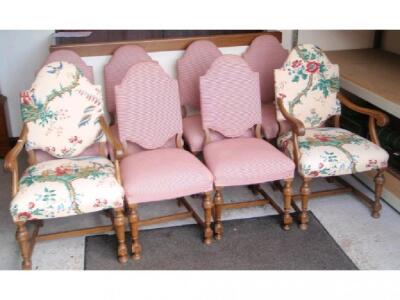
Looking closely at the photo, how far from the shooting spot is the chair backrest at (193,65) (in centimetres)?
301

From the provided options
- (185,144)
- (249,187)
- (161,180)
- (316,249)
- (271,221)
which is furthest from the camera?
(249,187)

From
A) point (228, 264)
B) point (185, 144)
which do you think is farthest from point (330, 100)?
point (228, 264)

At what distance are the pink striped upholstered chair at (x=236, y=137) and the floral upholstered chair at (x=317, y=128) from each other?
12 centimetres

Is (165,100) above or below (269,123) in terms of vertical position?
above

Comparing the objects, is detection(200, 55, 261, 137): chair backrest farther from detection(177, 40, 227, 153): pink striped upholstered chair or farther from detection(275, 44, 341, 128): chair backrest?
detection(177, 40, 227, 153): pink striped upholstered chair

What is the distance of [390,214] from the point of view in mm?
2779

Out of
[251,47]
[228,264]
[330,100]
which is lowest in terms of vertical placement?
[228,264]

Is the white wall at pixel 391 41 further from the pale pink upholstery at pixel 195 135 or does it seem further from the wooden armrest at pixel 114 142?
the wooden armrest at pixel 114 142

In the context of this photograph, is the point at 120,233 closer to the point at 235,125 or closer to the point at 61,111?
the point at 61,111

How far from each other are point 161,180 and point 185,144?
669 mm

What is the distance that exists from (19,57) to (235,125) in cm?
189

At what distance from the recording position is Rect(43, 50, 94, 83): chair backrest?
2.74m

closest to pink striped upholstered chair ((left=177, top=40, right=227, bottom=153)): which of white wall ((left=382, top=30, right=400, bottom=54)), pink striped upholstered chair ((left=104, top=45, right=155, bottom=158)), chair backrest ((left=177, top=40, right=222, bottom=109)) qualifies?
chair backrest ((left=177, top=40, right=222, bottom=109))

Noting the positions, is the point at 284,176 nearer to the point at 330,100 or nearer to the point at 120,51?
the point at 330,100
